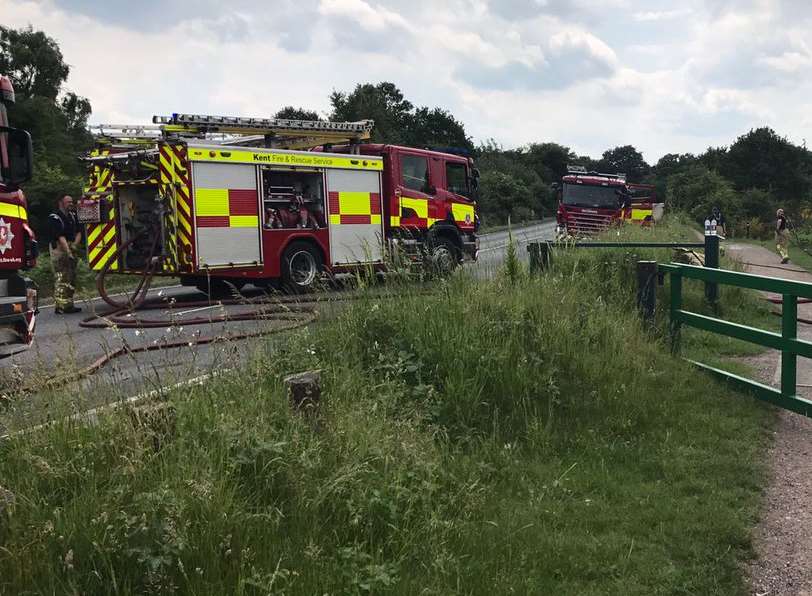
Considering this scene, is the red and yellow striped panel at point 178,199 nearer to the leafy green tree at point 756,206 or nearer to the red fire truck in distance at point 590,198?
the red fire truck in distance at point 590,198

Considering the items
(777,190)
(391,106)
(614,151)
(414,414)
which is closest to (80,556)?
(414,414)

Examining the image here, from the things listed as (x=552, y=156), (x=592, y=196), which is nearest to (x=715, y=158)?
(x=552, y=156)

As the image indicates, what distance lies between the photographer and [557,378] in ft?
18.9

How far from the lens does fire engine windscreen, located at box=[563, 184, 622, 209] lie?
85.3 ft

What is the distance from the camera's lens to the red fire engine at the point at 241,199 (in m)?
11.7

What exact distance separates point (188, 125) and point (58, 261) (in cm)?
292

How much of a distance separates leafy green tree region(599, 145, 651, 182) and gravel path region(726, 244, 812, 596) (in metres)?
107

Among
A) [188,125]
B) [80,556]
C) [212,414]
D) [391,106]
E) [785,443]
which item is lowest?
[785,443]

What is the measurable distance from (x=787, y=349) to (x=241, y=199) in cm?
875

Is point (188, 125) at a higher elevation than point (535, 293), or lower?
higher

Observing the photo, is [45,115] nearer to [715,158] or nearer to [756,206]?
[756,206]

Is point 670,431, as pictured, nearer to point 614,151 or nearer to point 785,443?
point 785,443

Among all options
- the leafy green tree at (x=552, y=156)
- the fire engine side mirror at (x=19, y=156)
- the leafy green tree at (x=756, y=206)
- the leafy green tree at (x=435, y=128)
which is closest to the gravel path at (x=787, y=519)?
the fire engine side mirror at (x=19, y=156)

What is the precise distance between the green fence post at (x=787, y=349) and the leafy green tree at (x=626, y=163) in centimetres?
10639
